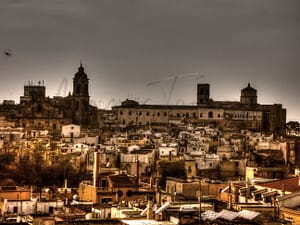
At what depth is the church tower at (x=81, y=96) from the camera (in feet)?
190

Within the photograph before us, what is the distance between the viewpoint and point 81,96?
191ft

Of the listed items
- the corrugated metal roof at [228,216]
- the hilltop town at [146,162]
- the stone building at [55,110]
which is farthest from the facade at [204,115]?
the corrugated metal roof at [228,216]

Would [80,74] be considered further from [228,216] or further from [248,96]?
[228,216]

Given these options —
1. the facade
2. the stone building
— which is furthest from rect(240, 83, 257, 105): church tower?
the stone building

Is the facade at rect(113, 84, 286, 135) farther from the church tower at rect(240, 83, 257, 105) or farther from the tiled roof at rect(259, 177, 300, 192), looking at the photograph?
the tiled roof at rect(259, 177, 300, 192)

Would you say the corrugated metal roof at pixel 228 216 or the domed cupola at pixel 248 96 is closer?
the corrugated metal roof at pixel 228 216

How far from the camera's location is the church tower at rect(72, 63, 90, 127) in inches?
2283

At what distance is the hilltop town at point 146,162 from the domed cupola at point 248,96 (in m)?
0.11

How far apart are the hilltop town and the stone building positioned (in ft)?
0.25

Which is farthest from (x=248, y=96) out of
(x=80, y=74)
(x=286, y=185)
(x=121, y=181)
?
(x=286, y=185)

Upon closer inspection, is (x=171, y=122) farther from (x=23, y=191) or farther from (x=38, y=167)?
(x=23, y=191)

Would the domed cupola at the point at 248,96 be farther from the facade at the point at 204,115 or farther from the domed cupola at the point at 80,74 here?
the domed cupola at the point at 80,74

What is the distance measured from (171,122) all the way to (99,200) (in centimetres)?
3875

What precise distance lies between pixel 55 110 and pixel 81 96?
14.2 ft
